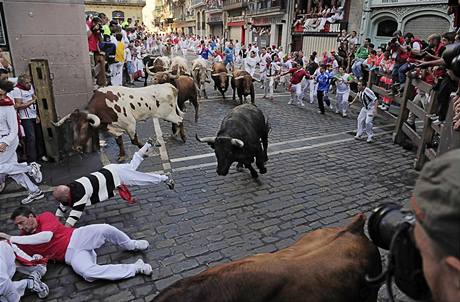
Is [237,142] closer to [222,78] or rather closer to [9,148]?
[9,148]

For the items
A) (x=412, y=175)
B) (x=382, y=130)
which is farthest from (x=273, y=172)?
(x=382, y=130)

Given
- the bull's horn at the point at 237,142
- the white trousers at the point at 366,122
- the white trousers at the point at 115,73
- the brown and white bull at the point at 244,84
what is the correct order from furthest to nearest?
the brown and white bull at the point at 244,84 → the white trousers at the point at 115,73 → the white trousers at the point at 366,122 → the bull's horn at the point at 237,142

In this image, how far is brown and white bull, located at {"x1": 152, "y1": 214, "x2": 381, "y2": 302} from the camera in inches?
86.7

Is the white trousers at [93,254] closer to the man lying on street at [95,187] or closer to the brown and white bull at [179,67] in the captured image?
the man lying on street at [95,187]

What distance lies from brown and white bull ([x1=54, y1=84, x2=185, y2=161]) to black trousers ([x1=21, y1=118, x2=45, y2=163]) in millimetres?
685

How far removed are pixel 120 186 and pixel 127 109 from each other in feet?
11.5

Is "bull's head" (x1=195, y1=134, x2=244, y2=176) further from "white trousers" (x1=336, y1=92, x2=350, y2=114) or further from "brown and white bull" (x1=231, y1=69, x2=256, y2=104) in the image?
"brown and white bull" (x1=231, y1=69, x2=256, y2=104)

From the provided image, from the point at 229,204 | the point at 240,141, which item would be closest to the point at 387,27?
the point at 240,141

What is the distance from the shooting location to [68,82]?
8.97 m

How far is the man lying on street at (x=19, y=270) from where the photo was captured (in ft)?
12.2

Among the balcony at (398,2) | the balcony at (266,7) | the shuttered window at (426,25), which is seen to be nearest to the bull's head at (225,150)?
the shuttered window at (426,25)

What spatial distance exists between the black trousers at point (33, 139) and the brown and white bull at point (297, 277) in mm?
6916

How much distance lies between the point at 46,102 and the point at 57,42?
176 centimetres

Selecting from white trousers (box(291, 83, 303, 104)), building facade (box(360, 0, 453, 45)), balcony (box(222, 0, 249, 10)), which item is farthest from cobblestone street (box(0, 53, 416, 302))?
balcony (box(222, 0, 249, 10))
